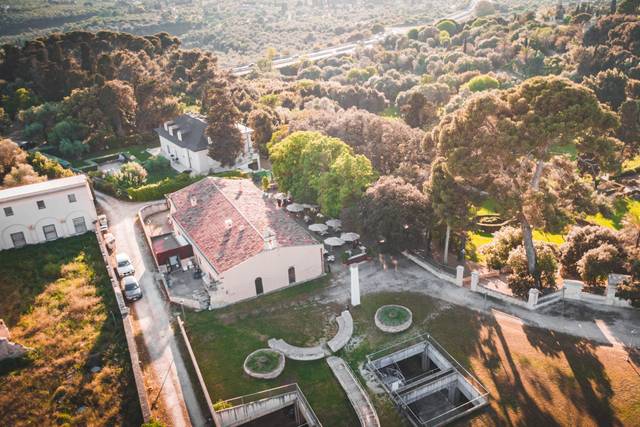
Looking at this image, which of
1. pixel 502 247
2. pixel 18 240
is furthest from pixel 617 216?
pixel 18 240

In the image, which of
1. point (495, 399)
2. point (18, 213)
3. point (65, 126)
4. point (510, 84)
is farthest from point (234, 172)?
point (510, 84)

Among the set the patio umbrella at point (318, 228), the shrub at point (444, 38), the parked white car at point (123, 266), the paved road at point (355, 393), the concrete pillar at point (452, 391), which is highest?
the shrub at point (444, 38)

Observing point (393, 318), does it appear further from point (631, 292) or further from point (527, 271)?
point (631, 292)

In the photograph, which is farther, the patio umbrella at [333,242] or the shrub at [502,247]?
the patio umbrella at [333,242]

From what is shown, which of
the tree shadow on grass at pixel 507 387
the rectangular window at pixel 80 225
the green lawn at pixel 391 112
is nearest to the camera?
the tree shadow on grass at pixel 507 387

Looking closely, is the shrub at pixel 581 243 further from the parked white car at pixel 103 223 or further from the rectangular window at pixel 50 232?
the rectangular window at pixel 50 232

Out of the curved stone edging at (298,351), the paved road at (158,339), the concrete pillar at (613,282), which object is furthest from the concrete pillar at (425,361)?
the paved road at (158,339)
